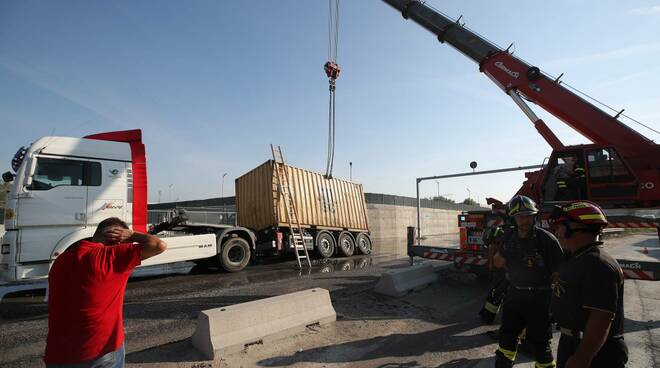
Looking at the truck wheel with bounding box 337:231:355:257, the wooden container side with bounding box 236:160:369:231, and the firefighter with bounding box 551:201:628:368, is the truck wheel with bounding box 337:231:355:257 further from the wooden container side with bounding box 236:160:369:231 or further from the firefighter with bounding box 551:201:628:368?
the firefighter with bounding box 551:201:628:368

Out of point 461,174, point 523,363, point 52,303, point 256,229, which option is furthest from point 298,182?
point 52,303

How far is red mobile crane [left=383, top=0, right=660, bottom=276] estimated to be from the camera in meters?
7.73

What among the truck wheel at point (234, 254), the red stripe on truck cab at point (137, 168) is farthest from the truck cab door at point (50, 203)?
the truck wheel at point (234, 254)

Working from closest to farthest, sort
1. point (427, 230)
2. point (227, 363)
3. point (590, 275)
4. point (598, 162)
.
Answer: point (590, 275) → point (227, 363) → point (598, 162) → point (427, 230)

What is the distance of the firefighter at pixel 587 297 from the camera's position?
1.89 metres

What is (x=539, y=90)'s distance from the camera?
9.67 meters

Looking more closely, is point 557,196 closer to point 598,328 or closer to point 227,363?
point 598,328

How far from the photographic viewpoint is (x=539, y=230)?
10.8 feet

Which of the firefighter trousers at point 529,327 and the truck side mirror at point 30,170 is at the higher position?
the truck side mirror at point 30,170

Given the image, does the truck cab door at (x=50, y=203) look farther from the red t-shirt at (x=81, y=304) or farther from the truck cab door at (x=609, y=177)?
the truck cab door at (x=609, y=177)

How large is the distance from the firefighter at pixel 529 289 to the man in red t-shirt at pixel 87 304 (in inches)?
117

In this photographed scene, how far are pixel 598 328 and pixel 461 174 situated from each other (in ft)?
30.3

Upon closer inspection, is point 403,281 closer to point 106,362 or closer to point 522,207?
point 522,207

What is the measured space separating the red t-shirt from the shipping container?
923cm
